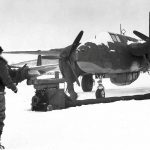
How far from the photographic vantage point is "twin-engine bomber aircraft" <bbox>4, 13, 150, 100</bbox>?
14.2m

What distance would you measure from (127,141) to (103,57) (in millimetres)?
9748

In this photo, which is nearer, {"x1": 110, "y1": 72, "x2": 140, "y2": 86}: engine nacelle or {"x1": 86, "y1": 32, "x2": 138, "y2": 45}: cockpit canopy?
{"x1": 86, "y1": 32, "x2": 138, "y2": 45}: cockpit canopy

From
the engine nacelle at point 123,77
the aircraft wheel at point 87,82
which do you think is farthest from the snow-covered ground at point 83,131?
the aircraft wheel at point 87,82

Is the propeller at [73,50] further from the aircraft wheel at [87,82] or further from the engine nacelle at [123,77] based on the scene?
the aircraft wheel at [87,82]

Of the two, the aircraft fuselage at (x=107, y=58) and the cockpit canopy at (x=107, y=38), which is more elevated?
the cockpit canopy at (x=107, y=38)

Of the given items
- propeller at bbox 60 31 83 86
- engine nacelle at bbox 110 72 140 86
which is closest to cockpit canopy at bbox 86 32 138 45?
propeller at bbox 60 31 83 86

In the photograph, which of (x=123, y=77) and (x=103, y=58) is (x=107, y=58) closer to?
(x=103, y=58)

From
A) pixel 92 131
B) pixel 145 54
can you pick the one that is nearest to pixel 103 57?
pixel 145 54

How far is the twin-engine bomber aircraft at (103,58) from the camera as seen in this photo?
1418 centimetres

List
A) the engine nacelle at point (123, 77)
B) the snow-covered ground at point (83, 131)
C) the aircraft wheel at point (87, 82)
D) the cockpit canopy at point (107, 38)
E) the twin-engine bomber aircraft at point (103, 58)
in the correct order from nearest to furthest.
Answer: the snow-covered ground at point (83, 131), the twin-engine bomber aircraft at point (103, 58), the cockpit canopy at point (107, 38), the engine nacelle at point (123, 77), the aircraft wheel at point (87, 82)

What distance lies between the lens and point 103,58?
50.6ft

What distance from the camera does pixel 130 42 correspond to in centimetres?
1758

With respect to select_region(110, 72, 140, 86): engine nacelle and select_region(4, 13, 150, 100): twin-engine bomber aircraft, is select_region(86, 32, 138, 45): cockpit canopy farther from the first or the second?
select_region(110, 72, 140, 86): engine nacelle

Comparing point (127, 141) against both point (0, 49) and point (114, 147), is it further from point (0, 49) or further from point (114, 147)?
point (0, 49)
